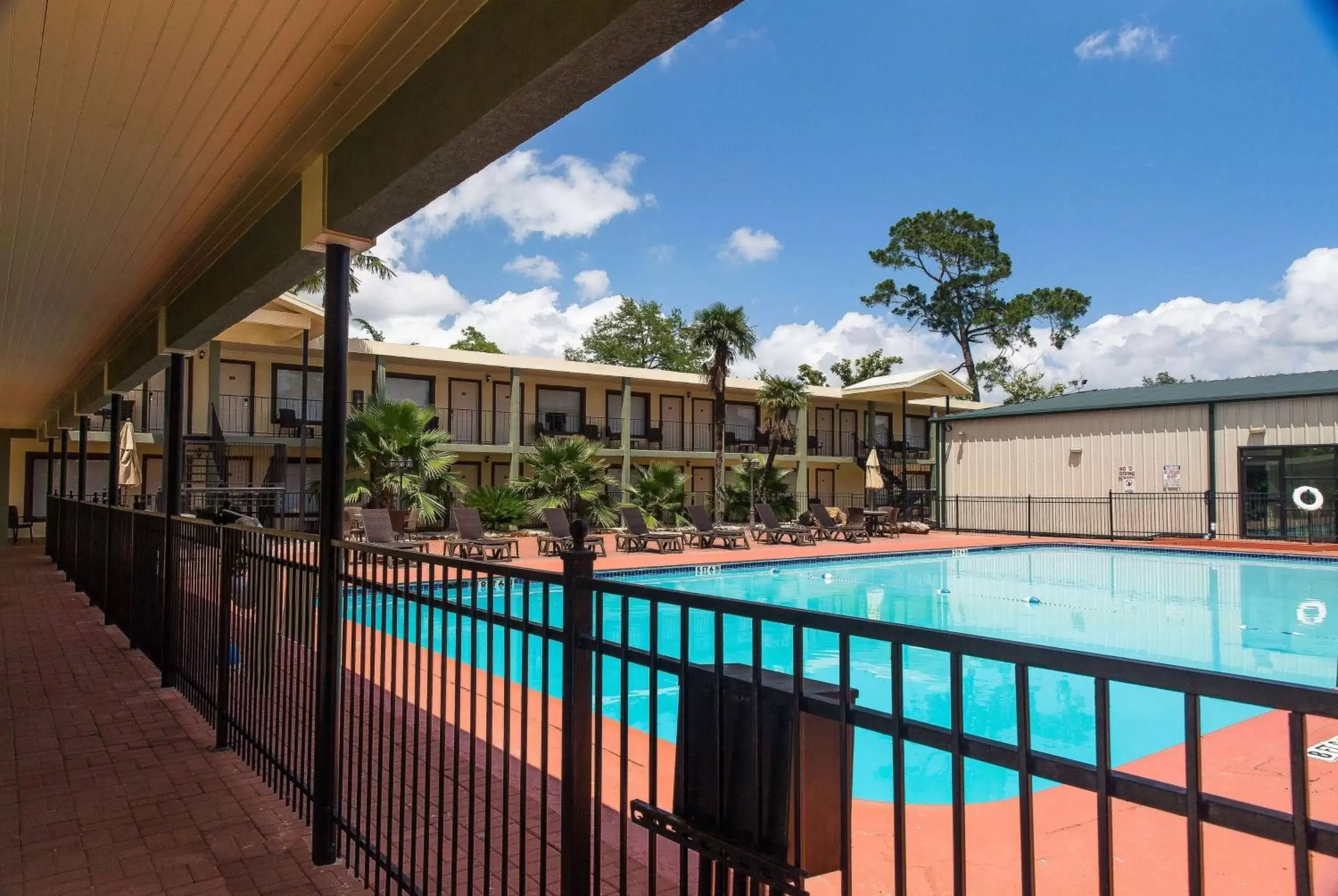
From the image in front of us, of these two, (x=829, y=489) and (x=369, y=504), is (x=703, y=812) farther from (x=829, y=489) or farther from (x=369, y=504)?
(x=829, y=489)

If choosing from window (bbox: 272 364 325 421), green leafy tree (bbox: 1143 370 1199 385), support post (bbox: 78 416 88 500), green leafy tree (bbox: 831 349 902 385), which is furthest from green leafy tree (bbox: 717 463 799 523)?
green leafy tree (bbox: 1143 370 1199 385)

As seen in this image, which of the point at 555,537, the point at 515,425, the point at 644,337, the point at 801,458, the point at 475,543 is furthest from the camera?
the point at 644,337

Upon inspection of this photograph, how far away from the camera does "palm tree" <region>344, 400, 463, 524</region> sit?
17422 mm

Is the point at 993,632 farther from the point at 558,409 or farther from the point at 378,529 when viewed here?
the point at 558,409

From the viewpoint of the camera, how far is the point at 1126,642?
31.4 ft

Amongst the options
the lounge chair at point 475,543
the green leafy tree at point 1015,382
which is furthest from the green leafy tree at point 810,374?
the lounge chair at point 475,543

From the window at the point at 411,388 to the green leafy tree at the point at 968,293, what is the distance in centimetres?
3068

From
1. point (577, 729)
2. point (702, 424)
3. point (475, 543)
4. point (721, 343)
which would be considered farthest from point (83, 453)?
point (702, 424)

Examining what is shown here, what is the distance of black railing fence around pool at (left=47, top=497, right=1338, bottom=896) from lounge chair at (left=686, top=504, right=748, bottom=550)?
1132 centimetres

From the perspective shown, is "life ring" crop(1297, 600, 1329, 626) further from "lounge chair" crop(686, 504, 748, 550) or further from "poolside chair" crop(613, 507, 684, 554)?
"poolside chair" crop(613, 507, 684, 554)

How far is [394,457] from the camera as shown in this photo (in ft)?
58.1

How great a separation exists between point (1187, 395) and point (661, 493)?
14.8 metres

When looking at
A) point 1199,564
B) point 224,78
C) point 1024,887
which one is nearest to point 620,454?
point 1199,564

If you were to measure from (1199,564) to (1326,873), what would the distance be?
1723 cm
